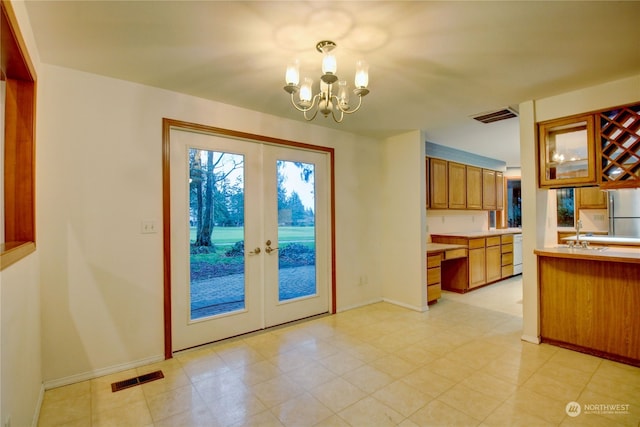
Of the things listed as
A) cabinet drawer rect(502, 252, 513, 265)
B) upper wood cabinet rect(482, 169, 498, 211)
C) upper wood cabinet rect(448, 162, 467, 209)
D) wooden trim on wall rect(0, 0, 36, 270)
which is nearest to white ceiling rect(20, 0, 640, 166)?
wooden trim on wall rect(0, 0, 36, 270)

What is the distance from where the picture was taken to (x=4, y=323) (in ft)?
4.26

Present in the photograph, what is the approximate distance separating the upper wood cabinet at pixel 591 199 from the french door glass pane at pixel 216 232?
586 centimetres

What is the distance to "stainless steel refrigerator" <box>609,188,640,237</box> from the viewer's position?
4188 mm

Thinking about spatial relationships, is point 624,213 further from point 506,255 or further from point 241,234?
point 241,234

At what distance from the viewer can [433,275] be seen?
418 cm

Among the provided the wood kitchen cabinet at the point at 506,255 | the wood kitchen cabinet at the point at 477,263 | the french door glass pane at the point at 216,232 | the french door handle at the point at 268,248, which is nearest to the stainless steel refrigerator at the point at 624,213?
the wood kitchen cabinet at the point at 506,255

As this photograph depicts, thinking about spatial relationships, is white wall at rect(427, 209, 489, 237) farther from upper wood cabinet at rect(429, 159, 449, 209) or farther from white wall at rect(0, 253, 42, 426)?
white wall at rect(0, 253, 42, 426)

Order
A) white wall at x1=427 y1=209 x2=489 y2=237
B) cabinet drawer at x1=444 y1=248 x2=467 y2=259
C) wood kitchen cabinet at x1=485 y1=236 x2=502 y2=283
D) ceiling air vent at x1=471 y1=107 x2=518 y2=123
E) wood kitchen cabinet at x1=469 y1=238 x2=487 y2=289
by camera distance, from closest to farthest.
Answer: ceiling air vent at x1=471 y1=107 x2=518 y2=123 < cabinet drawer at x1=444 y1=248 x2=467 y2=259 < wood kitchen cabinet at x1=469 y1=238 x2=487 y2=289 < wood kitchen cabinet at x1=485 y1=236 x2=502 y2=283 < white wall at x1=427 y1=209 x2=489 y2=237

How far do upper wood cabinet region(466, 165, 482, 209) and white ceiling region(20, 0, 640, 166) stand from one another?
2.67m

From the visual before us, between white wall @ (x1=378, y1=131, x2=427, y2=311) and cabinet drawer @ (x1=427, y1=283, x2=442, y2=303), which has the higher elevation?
white wall @ (x1=378, y1=131, x2=427, y2=311)

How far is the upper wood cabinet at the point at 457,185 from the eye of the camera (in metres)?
5.06

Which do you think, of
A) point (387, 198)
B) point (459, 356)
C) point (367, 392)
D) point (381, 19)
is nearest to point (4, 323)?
point (367, 392)

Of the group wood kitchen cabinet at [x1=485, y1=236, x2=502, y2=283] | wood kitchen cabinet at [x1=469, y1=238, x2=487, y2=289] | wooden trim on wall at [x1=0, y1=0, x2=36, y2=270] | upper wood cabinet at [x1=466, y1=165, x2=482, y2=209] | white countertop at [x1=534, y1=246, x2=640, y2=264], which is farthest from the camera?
upper wood cabinet at [x1=466, y1=165, x2=482, y2=209]

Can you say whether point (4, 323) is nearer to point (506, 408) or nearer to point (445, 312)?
point (506, 408)
